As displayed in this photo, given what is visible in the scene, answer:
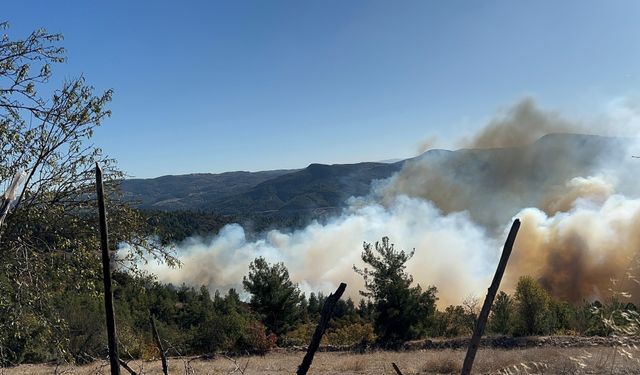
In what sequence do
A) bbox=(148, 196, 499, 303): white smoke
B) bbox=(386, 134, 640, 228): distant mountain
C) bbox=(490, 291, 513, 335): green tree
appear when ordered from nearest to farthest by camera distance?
bbox=(490, 291, 513, 335): green tree → bbox=(148, 196, 499, 303): white smoke → bbox=(386, 134, 640, 228): distant mountain

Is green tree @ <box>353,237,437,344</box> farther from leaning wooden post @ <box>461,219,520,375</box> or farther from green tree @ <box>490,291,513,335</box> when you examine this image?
leaning wooden post @ <box>461,219,520,375</box>

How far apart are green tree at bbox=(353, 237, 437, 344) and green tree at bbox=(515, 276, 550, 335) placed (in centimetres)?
559

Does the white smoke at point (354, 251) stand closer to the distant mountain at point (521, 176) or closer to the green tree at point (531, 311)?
the distant mountain at point (521, 176)

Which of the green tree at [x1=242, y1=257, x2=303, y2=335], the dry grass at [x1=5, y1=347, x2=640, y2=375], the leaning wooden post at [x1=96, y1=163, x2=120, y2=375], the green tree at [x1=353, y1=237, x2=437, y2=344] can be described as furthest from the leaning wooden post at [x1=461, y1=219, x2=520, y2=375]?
the green tree at [x1=242, y1=257, x2=303, y2=335]

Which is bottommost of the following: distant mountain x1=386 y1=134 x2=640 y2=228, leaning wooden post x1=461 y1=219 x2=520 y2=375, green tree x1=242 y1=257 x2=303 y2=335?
green tree x1=242 y1=257 x2=303 y2=335

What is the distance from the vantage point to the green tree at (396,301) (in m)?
27.1

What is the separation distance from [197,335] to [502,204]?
448 feet

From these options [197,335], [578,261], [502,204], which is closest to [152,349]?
[197,335]

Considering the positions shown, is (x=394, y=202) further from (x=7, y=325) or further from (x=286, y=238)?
(x=7, y=325)

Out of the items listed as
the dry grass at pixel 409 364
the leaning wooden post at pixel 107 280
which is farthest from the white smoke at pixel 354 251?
the leaning wooden post at pixel 107 280

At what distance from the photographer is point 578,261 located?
7156 cm

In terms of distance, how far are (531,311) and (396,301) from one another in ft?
24.5

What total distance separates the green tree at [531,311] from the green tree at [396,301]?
5.59 meters

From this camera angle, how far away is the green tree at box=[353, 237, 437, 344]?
27125mm
